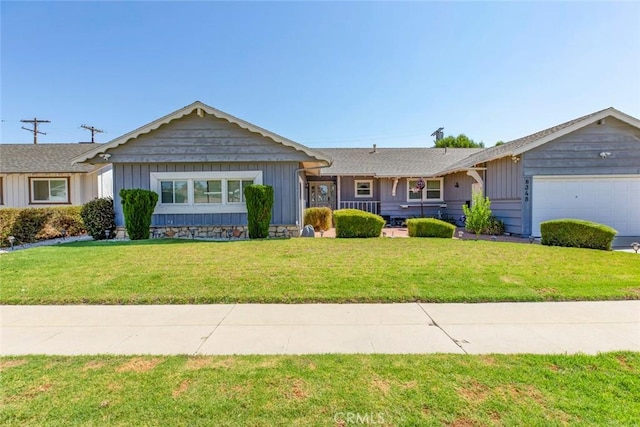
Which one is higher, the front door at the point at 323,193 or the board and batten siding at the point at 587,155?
the board and batten siding at the point at 587,155

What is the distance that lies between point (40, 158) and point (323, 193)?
16.7 m

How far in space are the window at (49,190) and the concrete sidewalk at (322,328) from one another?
15622 mm

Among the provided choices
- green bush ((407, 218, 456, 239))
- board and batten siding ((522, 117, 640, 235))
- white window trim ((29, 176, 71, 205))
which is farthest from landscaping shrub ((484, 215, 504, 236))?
white window trim ((29, 176, 71, 205))

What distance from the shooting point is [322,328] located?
4109mm

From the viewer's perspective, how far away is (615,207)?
12062 millimetres

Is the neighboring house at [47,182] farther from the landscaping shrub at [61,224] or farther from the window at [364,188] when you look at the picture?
the window at [364,188]

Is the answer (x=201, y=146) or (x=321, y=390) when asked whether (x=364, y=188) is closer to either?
(x=201, y=146)

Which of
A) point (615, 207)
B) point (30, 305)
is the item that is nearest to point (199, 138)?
point (30, 305)

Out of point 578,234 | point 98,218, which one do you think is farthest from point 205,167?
point 578,234

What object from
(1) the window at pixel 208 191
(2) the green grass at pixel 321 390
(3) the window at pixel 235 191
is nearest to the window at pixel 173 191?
(1) the window at pixel 208 191

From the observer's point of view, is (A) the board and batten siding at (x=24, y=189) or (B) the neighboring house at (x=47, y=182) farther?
(A) the board and batten siding at (x=24, y=189)

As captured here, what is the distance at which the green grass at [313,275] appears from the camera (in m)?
5.39

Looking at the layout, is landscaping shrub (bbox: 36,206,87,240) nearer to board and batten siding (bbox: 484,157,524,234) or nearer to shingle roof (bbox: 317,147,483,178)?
shingle roof (bbox: 317,147,483,178)

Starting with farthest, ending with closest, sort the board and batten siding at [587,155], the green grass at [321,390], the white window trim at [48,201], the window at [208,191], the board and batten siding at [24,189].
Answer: the white window trim at [48,201] → the board and batten siding at [24,189] → the window at [208,191] → the board and batten siding at [587,155] → the green grass at [321,390]
